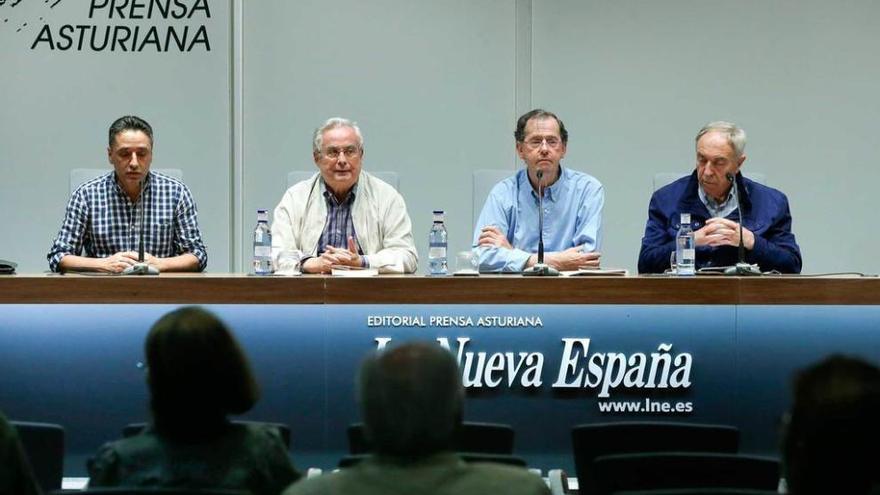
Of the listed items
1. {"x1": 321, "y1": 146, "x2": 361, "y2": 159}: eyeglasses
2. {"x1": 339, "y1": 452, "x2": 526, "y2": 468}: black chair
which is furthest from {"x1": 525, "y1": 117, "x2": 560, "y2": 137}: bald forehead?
{"x1": 339, "y1": 452, "x2": 526, "y2": 468}: black chair

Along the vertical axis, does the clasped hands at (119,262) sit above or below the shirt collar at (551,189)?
below

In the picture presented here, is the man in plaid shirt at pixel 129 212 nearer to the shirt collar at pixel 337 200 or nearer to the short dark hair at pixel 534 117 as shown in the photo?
the shirt collar at pixel 337 200

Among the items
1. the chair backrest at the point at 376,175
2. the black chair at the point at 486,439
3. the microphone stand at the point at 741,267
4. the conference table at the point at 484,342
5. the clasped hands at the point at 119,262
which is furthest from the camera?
the chair backrest at the point at 376,175

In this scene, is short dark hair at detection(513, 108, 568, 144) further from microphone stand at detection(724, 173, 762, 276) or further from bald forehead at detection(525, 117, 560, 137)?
microphone stand at detection(724, 173, 762, 276)

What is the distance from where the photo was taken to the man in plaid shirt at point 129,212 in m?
5.57

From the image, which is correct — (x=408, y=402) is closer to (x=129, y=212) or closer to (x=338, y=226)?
(x=338, y=226)

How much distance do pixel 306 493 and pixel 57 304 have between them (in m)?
2.66

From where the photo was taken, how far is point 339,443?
185 inches

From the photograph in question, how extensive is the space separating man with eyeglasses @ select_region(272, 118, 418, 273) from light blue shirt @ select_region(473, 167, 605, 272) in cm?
40

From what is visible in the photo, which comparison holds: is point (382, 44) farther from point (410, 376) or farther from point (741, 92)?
point (410, 376)

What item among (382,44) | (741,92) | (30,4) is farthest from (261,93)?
(741,92)

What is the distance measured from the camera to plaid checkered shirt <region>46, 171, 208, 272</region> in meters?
5.61

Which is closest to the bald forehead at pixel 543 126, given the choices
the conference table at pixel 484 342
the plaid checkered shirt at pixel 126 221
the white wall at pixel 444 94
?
the conference table at pixel 484 342

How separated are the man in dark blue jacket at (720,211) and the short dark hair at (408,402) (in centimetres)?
306
